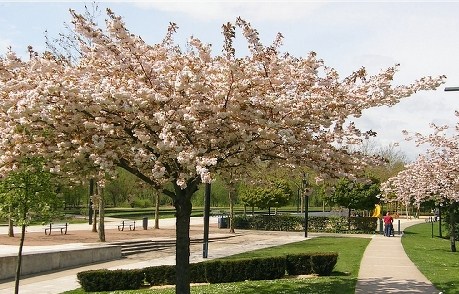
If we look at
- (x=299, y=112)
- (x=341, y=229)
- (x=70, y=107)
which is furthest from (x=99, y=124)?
(x=341, y=229)

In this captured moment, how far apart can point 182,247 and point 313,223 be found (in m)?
30.0

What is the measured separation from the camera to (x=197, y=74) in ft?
30.8

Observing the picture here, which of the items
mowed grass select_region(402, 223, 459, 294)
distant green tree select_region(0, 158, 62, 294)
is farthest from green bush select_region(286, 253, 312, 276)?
distant green tree select_region(0, 158, 62, 294)

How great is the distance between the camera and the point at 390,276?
611 inches

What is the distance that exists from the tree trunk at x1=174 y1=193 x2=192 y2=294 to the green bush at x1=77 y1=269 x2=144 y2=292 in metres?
3.97

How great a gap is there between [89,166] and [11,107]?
1.98 m

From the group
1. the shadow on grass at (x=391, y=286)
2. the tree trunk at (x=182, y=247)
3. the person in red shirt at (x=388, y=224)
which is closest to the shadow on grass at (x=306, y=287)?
the shadow on grass at (x=391, y=286)

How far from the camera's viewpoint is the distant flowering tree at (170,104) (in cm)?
942

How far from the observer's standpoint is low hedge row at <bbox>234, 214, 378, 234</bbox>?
127 ft

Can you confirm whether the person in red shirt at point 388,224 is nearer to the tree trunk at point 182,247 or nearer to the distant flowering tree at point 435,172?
the distant flowering tree at point 435,172

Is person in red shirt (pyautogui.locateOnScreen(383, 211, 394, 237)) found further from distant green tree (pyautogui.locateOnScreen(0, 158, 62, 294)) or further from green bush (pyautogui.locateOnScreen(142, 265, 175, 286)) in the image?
distant green tree (pyautogui.locateOnScreen(0, 158, 62, 294))

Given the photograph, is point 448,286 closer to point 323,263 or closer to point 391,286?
point 391,286

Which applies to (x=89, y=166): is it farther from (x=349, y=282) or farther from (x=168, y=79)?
(x=349, y=282)

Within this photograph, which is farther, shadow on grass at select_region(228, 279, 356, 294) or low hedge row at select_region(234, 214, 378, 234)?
low hedge row at select_region(234, 214, 378, 234)
